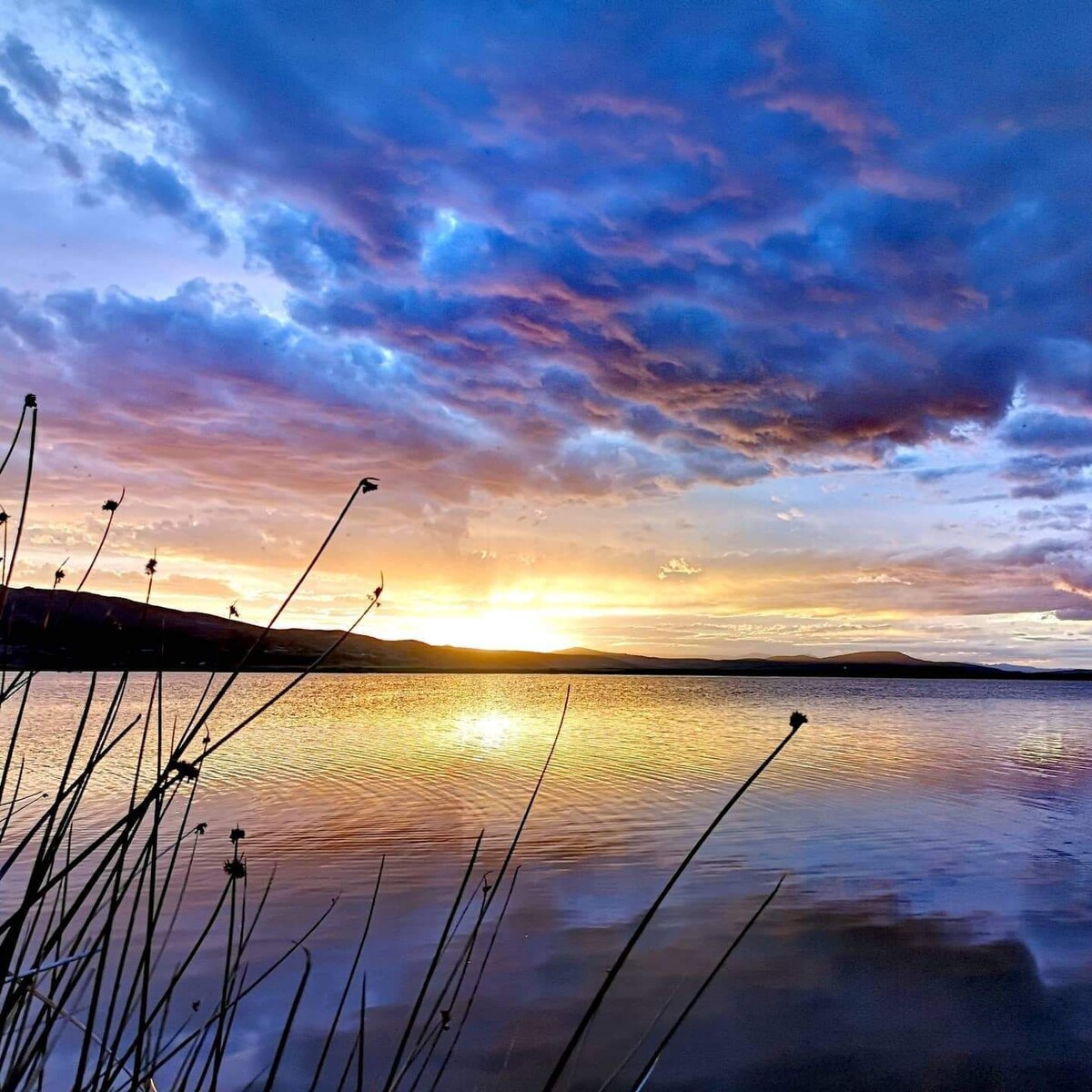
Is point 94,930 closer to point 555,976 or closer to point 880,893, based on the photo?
point 555,976

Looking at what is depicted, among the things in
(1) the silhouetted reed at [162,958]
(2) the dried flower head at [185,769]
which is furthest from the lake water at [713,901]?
(2) the dried flower head at [185,769]

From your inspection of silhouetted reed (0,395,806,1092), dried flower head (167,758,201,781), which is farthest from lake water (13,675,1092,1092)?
dried flower head (167,758,201,781)

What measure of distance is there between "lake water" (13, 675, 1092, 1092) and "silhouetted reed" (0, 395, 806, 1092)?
24cm

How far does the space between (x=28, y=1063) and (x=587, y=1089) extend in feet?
14.8

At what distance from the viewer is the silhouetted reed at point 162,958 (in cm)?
164

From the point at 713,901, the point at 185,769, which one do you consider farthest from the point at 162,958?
the point at 185,769

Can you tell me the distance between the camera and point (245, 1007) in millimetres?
6531

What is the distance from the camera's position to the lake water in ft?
19.4

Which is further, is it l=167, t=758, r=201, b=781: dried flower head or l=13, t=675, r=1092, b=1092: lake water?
l=13, t=675, r=1092, b=1092: lake water

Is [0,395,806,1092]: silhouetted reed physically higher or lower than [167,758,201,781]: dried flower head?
lower

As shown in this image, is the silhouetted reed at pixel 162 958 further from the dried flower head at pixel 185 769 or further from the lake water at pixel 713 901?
the lake water at pixel 713 901

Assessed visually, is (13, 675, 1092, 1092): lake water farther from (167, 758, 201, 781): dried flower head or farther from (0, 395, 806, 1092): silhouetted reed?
(167, 758, 201, 781): dried flower head

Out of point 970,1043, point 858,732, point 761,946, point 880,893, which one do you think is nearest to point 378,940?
point 761,946

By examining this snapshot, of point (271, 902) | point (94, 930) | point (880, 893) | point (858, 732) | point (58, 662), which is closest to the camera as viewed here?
point (58, 662)
